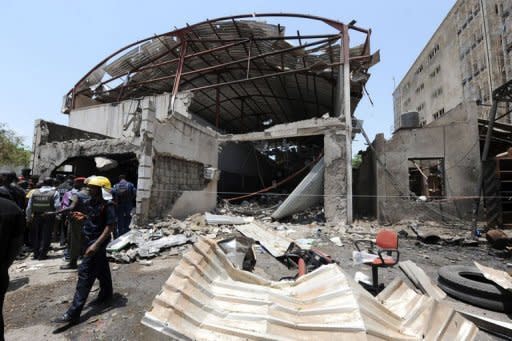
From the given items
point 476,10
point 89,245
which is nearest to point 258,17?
point 89,245

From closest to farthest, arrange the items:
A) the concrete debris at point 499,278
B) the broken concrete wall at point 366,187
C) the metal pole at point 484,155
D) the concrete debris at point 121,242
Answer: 1. the concrete debris at point 499,278
2. the concrete debris at point 121,242
3. the metal pole at point 484,155
4. the broken concrete wall at point 366,187

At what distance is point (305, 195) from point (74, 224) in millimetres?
6846

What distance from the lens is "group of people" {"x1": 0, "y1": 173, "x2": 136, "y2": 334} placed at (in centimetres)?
198

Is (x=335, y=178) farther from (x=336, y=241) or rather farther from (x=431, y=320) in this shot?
(x=431, y=320)

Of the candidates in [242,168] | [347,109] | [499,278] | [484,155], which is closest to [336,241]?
[499,278]

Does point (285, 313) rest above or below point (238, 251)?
above

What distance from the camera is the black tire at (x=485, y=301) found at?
3039 millimetres

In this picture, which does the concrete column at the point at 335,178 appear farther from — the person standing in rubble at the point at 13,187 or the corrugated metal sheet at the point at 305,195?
the person standing in rubble at the point at 13,187

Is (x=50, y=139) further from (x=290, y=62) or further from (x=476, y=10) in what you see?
(x=476, y=10)

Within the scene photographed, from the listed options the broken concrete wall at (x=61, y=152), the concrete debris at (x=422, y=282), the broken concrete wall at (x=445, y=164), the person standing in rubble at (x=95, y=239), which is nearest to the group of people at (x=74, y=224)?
the person standing in rubble at (x=95, y=239)

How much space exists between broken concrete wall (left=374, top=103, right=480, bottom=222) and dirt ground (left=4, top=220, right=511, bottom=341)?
219cm

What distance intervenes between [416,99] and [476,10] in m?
13.3

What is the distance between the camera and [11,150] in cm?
2014

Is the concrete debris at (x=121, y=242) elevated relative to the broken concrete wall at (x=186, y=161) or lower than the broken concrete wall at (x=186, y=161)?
lower
